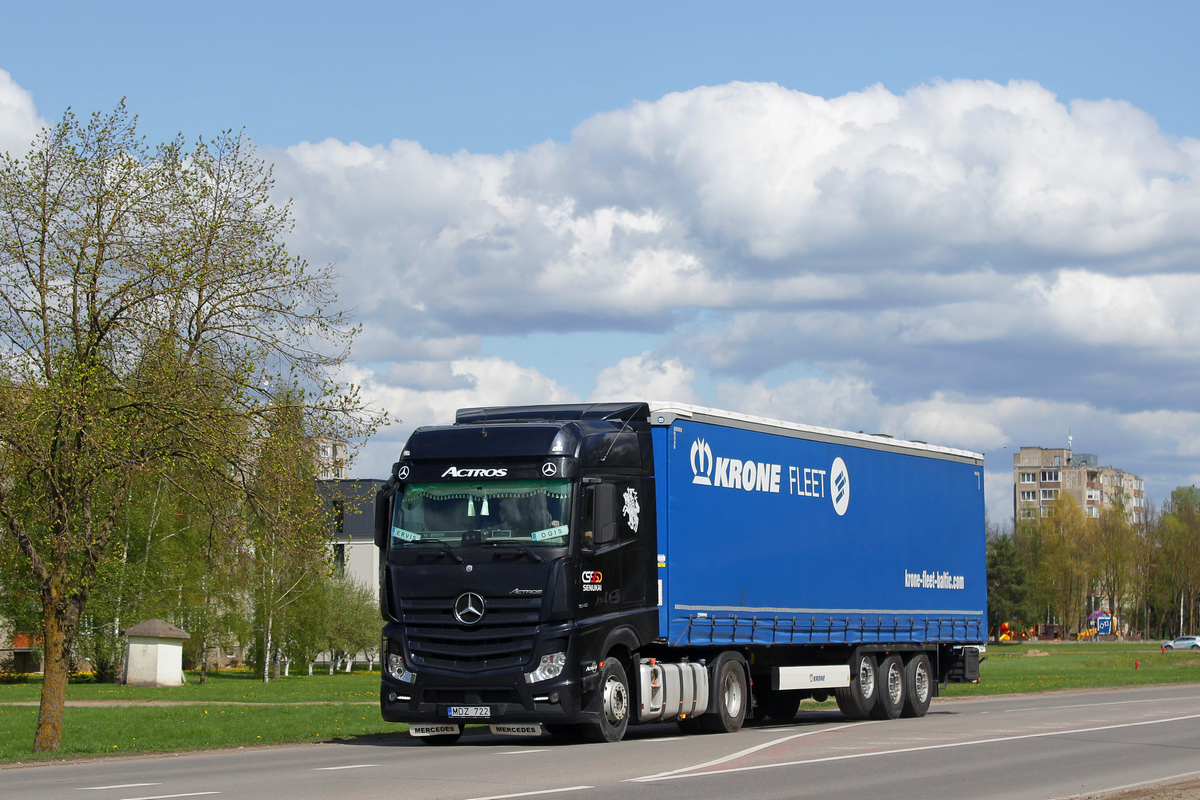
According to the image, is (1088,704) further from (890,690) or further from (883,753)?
(883,753)

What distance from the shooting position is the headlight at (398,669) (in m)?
16.7

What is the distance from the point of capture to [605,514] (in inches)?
661

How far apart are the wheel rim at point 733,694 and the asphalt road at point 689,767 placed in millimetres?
379

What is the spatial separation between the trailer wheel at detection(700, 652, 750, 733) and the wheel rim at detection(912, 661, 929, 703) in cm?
487

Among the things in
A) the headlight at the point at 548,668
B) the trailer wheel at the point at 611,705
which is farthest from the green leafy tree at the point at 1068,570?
the headlight at the point at 548,668

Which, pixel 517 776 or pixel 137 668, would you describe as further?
pixel 137 668

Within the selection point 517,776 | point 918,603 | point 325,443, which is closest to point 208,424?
point 325,443

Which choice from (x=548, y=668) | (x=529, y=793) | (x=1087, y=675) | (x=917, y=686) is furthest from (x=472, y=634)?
(x=1087, y=675)

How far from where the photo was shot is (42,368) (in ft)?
54.6

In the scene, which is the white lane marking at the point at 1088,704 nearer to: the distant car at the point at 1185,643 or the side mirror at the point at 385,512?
the side mirror at the point at 385,512

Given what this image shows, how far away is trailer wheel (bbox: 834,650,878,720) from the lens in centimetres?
2209

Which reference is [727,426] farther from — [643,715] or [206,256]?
[206,256]

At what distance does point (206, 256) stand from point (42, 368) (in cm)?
237

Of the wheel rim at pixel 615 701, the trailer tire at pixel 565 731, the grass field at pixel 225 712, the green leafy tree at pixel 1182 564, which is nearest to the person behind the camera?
the wheel rim at pixel 615 701
